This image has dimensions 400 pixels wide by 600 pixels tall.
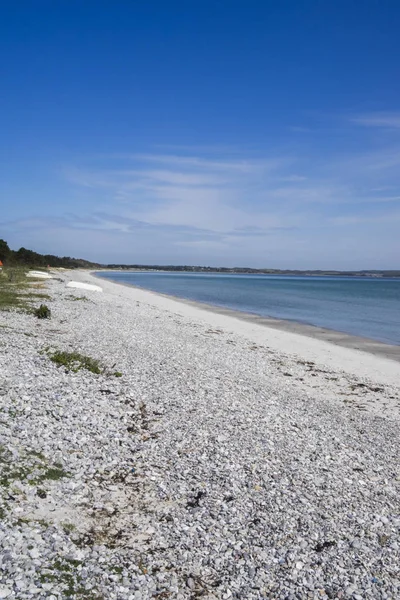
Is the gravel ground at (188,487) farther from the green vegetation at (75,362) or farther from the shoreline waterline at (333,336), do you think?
the shoreline waterline at (333,336)

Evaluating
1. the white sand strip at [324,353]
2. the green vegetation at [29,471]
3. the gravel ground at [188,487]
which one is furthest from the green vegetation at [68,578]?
the white sand strip at [324,353]

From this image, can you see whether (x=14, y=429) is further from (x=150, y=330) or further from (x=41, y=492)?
(x=150, y=330)

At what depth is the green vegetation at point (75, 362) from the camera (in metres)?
13.7

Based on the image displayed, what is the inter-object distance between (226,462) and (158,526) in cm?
242

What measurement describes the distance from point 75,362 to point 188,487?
24.7 feet

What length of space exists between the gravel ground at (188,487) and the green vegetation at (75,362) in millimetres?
243

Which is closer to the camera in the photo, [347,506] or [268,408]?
[347,506]

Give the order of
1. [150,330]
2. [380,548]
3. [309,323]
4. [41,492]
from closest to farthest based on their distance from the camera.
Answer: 1. [380,548]
2. [41,492]
3. [150,330]
4. [309,323]

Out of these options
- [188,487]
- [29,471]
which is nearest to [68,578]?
[29,471]

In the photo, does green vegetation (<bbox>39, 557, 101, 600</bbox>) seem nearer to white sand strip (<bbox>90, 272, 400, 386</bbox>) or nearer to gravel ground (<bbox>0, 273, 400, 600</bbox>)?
gravel ground (<bbox>0, 273, 400, 600</bbox>)

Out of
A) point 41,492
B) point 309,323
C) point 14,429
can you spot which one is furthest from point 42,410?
point 309,323

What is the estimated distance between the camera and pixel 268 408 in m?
12.4

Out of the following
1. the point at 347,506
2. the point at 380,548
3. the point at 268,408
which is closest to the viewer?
the point at 380,548

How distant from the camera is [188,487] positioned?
307 inches
